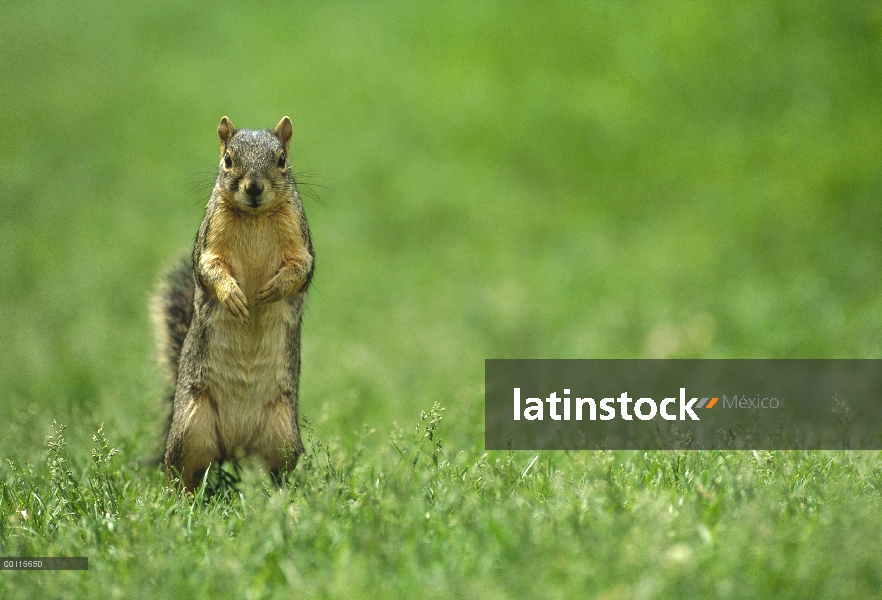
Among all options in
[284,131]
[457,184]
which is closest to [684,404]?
[284,131]

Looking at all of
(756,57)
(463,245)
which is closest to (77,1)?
(463,245)

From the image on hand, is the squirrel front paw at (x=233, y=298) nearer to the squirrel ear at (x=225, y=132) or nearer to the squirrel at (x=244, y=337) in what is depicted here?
the squirrel at (x=244, y=337)

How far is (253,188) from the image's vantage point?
3.51 metres

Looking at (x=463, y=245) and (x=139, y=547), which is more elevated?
(x=463, y=245)

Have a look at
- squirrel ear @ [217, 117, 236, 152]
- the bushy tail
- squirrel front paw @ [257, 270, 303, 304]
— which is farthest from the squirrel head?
the bushy tail

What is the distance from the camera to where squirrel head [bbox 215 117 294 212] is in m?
3.55

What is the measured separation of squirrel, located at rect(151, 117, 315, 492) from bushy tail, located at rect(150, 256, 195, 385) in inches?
23.9

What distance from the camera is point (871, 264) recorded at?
7977mm

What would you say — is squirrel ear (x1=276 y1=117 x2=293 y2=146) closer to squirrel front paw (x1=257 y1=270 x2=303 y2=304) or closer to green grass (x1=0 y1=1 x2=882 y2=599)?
squirrel front paw (x1=257 y1=270 x2=303 y2=304)

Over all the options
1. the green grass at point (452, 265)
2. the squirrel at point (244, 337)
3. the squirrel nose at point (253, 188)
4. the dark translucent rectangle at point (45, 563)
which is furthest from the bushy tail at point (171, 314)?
the dark translucent rectangle at point (45, 563)

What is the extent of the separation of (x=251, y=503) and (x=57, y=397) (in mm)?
3094

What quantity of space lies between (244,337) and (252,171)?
0.61m

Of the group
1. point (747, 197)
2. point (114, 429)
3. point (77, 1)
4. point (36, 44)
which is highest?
point (77, 1)

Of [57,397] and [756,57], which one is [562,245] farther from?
[57,397]
